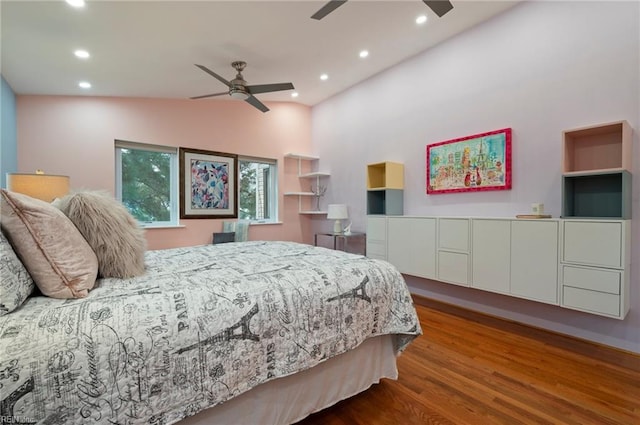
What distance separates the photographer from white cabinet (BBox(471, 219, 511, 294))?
2602 millimetres

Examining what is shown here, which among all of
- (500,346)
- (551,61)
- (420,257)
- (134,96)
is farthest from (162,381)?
(134,96)

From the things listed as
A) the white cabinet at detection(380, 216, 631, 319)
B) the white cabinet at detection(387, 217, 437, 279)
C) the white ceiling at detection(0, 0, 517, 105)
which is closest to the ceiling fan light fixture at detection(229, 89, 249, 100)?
the white ceiling at detection(0, 0, 517, 105)

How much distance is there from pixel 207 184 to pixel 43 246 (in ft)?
11.2

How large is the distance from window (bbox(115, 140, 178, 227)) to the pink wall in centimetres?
15

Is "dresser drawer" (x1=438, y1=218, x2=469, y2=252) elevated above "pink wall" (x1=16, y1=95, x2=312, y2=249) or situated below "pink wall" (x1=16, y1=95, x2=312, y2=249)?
below

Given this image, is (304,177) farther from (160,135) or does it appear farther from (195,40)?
(195,40)

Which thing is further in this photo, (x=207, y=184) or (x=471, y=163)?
(x=207, y=184)

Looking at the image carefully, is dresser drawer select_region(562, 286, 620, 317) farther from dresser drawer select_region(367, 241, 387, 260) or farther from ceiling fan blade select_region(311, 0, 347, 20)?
ceiling fan blade select_region(311, 0, 347, 20)

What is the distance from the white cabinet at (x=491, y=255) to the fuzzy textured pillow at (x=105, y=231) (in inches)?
109

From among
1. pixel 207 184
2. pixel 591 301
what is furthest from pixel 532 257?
pixel 207 184

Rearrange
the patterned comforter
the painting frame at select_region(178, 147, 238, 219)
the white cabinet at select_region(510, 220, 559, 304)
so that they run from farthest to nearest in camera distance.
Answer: the painting frame at select_region(178, 147, 238, 219), the white cabinet at select_region(510, 220, 559, 304), the patterned comforter

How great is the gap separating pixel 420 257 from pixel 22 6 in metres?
3.85

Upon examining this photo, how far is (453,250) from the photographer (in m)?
2.96

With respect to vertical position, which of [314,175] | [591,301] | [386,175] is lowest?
[591,301]
